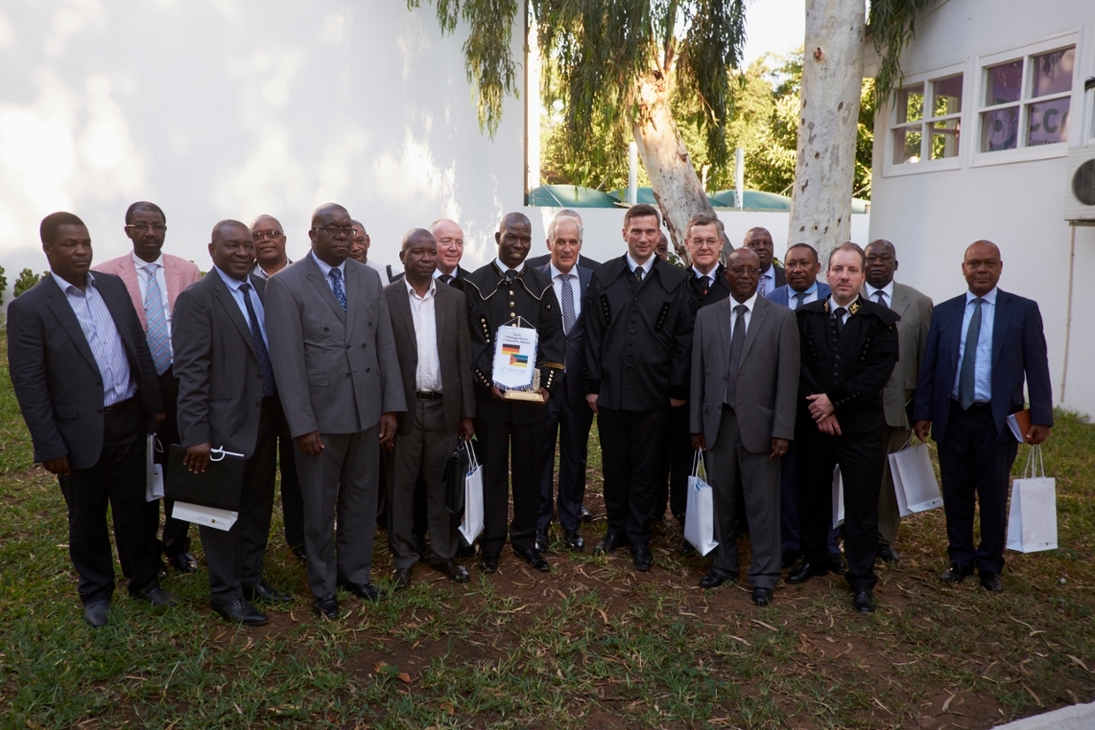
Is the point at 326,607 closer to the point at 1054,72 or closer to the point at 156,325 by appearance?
the point at 156,325

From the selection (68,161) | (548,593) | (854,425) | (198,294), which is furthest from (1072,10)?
(68,161)

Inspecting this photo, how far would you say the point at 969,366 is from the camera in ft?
16.5

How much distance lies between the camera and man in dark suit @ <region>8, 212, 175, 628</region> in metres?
4.04

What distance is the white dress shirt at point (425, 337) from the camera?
491cm

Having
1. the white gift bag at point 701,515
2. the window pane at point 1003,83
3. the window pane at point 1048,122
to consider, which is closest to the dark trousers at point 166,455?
the white gift bag at point 701,515

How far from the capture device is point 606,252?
1931cm

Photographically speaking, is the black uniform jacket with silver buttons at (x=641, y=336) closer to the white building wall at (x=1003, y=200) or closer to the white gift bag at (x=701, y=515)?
the white gift bag at (x=701, y=515)

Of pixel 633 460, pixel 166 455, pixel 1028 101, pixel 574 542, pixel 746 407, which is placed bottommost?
pixel 574 542

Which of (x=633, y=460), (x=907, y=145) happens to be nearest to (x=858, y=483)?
(x=633, y=460)

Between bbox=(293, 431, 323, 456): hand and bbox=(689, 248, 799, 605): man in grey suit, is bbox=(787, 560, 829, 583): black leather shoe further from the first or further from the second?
bbox=(293, 431, 323, 456): hand

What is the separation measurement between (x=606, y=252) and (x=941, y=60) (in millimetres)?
9363

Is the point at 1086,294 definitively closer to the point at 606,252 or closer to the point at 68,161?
the point at 606,252

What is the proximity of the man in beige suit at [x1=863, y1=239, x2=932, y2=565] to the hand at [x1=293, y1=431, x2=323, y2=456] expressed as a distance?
354 centimetres

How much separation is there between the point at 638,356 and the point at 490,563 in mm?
1629
